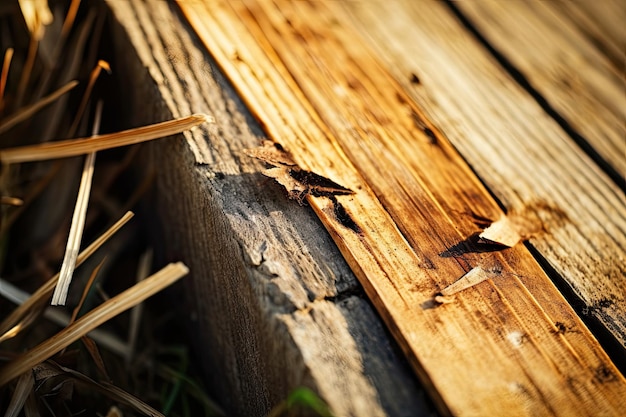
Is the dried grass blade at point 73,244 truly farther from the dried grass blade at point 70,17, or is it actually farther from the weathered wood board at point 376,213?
the dried grass blade at point 70,17

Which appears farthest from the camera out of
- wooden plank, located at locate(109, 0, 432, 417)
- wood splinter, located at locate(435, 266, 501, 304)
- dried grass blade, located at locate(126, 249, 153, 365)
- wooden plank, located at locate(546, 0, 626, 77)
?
wooden plank, located at locate(546, 0, 626, 77)

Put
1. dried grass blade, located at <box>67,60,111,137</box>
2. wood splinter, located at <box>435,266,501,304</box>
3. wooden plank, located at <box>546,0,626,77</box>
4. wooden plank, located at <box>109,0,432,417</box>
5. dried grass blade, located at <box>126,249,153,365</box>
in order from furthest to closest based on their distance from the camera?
wooden plank, located at <box>546,0,626,77</box>
dried grass blade, located at <box>126,249,153,365</box>
dried grass blade, located at <box>67,60,111,137</box>
wood splinter, located at <box>435,266,501,304</box>
wooden plank, located at <box>109,0,432,417</box>

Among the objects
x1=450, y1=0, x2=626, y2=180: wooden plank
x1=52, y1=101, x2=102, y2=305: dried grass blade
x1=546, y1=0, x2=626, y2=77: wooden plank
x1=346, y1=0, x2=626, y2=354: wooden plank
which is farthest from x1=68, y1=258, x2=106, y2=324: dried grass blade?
x1=546, y1=0, x2=626, y2=77: wooden plank

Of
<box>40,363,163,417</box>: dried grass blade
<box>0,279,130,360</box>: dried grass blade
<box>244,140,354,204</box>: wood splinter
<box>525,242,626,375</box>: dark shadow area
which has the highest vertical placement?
<box>0,279,130,360</box>: dried grass blade

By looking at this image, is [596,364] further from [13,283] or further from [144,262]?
[13,283]

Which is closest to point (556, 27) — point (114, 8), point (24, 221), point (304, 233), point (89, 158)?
point (304, 233)

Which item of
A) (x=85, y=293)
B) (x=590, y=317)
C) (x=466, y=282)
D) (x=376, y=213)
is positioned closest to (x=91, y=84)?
(x=85, y=293)

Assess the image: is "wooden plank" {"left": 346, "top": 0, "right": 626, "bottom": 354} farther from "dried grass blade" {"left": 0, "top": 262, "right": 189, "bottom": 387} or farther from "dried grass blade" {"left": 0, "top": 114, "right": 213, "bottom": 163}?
"dried grass blade" {"left": 0, "top": 262, "right": 189, "bottom": 387}
